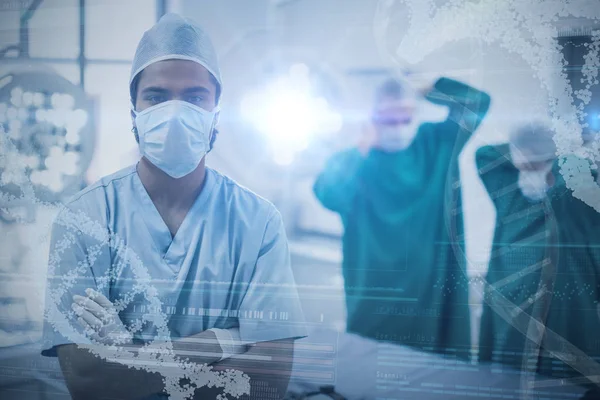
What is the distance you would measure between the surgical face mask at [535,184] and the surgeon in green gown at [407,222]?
0.42 ft

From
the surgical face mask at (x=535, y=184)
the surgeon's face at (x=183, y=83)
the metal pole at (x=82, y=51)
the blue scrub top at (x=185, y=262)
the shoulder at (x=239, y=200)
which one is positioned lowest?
the blue scrub top at (x=185, y=262)

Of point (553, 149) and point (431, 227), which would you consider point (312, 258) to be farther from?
point (553, 149)

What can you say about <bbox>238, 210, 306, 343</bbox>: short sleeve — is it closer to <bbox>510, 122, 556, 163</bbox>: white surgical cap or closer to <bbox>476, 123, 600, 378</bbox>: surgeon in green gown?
<bbox>476, 123, 600, 378</bbox>: surgeon in green gown

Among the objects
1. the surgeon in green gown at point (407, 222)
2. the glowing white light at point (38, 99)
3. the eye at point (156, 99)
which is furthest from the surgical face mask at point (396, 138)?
the glowing white light at point (38, 99)

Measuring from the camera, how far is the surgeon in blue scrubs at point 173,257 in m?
0.99

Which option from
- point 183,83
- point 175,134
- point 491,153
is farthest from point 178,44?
point 491,153

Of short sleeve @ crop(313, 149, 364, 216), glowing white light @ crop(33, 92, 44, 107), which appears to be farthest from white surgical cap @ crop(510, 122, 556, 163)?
glowing white light @ crop(33, 92, 44, 107)

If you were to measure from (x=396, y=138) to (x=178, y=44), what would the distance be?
0.50 meters

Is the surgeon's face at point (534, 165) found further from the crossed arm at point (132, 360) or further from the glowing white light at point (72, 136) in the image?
the glowing white light at point (72, 136)

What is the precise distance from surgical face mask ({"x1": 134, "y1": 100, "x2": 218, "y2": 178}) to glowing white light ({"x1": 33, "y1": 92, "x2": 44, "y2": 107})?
231mm

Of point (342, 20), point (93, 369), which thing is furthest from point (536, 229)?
point (93, 369)

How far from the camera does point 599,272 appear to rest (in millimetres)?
913

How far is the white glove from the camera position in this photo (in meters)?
1.03

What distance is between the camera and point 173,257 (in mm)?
1019
